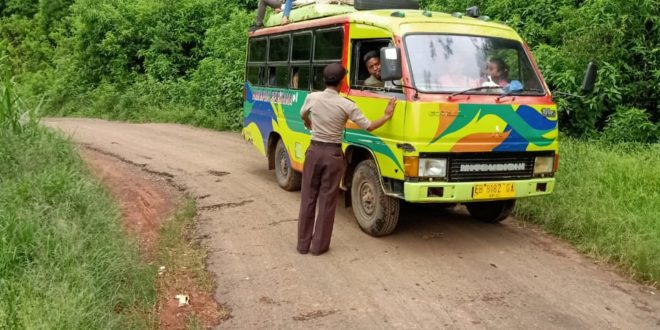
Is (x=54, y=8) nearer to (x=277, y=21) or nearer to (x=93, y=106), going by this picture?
(x=93, y=106)

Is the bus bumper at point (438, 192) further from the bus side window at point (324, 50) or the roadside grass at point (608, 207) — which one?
the bus side window at point (324, 50)

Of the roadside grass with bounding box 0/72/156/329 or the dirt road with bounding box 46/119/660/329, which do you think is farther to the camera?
the dirt road with bounding box 46/119/660/329

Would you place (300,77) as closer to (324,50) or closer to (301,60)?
(301,60)

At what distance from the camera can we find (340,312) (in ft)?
15.2

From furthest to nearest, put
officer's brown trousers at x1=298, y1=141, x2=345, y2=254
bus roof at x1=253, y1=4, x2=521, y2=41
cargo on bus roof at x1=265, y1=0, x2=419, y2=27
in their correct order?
cargo on bus roof at x1=265, y1=0, x2=419, y2=27
bus roof at x1=253, y1=4, x2=521, y2=41
officer's brown trousers at x1=298, y1=141, x2=345, y2=254

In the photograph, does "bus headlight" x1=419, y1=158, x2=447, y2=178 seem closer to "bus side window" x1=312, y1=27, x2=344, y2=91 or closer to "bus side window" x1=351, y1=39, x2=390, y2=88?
"bus side window" x1=351, y1=39, x2=390, y2=88

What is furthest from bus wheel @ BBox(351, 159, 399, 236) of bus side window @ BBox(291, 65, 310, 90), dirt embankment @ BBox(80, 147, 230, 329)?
dirt embankment @ BBox(80, 147, 230, 329)

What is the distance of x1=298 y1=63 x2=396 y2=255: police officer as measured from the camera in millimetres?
5778

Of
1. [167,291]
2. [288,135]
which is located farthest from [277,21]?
[167,291]

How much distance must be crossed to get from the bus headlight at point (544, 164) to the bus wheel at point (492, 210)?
2.25 feet

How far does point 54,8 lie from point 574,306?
29.8m

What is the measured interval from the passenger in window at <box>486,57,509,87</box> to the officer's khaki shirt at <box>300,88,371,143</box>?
1.39 metres

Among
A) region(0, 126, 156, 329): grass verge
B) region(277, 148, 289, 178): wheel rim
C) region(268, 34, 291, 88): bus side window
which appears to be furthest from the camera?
region(277, 148, 289, 178): wheel rim

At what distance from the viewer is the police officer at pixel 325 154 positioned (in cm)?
578
